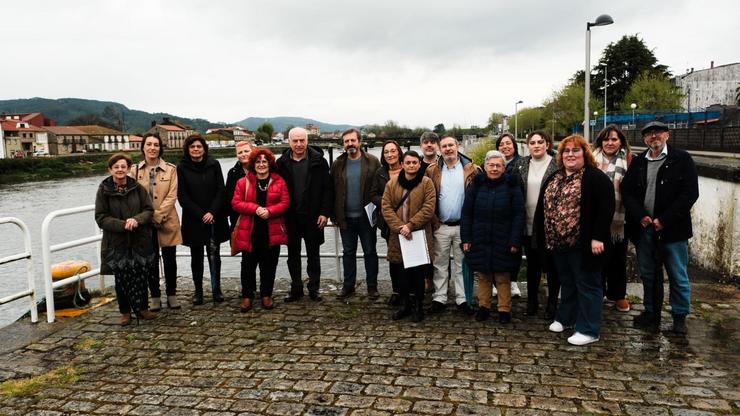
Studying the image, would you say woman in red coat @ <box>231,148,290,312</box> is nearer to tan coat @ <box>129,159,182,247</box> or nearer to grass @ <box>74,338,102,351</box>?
tan coat @ <box>129,159,182,247</box>

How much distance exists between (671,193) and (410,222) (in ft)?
7.71

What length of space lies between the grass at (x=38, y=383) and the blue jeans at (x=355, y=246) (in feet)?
9.92

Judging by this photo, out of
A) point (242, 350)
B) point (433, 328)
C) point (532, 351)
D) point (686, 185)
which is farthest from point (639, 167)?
point (242, 350)

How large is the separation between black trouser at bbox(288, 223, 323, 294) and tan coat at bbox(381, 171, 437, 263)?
105 centimetres

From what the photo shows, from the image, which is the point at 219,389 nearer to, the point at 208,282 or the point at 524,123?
the point at 208,282

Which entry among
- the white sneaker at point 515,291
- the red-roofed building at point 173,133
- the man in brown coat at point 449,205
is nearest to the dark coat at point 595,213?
the man in brown coat at point 449,205

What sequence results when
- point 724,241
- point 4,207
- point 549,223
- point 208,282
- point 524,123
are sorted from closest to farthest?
point 549,223, point 724,241, point 208,282, point 4,207, point 524,123

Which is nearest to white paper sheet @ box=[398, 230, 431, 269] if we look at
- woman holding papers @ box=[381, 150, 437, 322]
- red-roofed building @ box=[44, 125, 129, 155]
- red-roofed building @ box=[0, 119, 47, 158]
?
woman holding papers @ box=[381, 150, 437, 322]

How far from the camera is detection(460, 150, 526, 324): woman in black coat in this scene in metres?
5.07

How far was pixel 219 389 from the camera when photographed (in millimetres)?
3908

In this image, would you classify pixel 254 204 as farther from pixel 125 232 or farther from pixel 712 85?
pixel 712 85

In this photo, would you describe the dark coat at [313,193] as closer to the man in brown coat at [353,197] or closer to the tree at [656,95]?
the man in brown coat at [353,197]

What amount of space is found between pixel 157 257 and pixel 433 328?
3146 mm

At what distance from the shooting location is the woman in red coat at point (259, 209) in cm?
571
